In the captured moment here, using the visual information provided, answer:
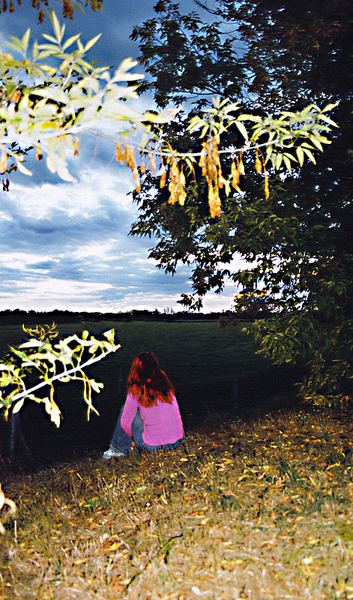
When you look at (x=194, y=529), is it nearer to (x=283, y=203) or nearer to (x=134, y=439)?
(x=134, y=439)

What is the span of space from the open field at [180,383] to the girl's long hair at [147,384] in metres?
6.72

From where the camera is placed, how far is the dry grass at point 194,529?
170 inches

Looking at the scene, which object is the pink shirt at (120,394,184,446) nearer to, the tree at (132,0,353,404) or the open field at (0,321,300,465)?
the tree at (132,0,353,404)

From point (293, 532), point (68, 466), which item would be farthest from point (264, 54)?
point (293, 532)

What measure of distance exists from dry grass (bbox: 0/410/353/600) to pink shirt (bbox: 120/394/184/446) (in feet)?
0.87

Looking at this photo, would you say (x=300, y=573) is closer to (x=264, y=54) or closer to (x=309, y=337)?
(x=309, y=337)

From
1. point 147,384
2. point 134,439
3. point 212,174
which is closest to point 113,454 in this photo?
point 134,439

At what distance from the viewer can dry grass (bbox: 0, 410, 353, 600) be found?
4312 millimetres

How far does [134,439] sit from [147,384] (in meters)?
0.97

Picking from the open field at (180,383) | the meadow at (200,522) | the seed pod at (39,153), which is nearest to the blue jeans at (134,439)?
the meadow at (200,522)

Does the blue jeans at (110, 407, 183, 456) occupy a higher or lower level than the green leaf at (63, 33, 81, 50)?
lower

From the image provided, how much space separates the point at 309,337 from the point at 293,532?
551 centimetres

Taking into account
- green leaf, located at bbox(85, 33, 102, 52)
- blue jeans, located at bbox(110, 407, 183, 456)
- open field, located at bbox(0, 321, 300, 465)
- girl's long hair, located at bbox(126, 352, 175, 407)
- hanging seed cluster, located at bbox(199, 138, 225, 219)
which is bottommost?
open field, located at bbox(0, 321, 300, 465)

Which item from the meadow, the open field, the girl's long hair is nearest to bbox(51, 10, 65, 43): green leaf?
the meadow
